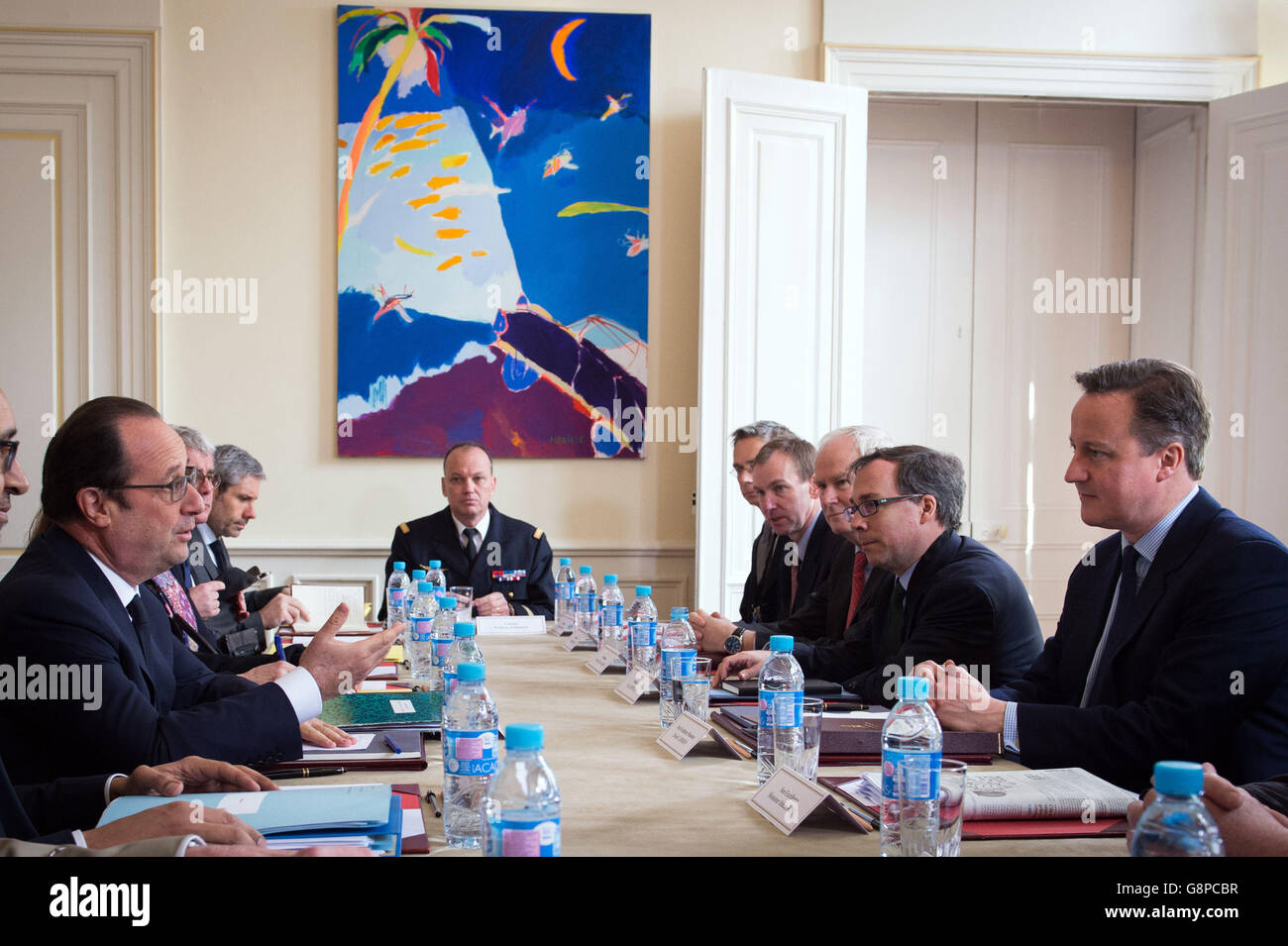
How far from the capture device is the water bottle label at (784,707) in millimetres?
1937

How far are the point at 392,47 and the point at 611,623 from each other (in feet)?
11.2

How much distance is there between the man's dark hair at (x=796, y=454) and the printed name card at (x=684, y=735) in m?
2.11

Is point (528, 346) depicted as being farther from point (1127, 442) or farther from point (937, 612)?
point (1127, 442)

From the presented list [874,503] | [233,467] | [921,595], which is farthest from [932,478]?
[233,467]

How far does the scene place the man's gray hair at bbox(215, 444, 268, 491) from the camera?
4504 millimetres

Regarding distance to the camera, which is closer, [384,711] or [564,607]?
[384,711]

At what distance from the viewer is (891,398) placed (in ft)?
20.7

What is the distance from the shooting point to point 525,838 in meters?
1.24

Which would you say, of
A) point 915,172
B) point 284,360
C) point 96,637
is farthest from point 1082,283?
point 96,637

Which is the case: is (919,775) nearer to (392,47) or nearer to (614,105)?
(614,105)

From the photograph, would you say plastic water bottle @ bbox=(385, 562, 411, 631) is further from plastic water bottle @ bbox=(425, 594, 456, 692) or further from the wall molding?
the wall molding

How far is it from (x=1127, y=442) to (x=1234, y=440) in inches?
151
